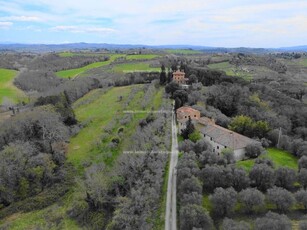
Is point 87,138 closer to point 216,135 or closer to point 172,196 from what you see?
point 216,135

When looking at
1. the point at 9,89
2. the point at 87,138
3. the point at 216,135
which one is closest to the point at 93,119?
the point at 87,138

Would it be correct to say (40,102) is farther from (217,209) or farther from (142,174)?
(217,209)

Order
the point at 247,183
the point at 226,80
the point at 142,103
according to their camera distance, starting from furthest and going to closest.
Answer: the point at 226,80 → the point at 142,103 → the point at 247,183

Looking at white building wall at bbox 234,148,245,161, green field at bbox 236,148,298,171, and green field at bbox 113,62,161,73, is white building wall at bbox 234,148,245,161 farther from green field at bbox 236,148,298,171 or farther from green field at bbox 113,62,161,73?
green field at bbox 113,62,161,73

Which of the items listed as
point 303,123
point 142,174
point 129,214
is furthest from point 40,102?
point 303,123

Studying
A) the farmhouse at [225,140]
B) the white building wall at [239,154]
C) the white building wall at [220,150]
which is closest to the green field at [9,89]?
the farmhouse at [225,140]
